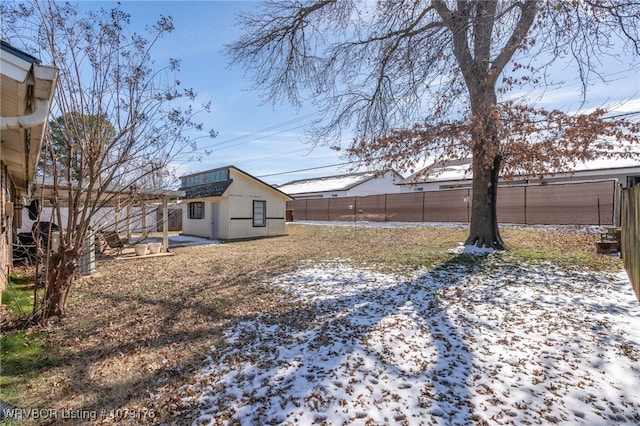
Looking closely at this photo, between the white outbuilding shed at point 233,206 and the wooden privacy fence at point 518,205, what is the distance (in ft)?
23.1

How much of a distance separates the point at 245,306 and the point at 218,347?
142 centimetres

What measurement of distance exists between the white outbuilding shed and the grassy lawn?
539cm

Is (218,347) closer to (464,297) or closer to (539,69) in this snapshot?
(464,297)

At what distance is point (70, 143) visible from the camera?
4203 millimetres

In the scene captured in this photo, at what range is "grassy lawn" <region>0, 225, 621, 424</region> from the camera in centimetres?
291

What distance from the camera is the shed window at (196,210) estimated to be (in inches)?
667

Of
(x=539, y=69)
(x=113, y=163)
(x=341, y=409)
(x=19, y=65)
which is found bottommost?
(x=341, y=409)

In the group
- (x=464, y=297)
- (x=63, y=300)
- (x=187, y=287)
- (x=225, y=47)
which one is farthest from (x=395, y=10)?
(x=63, y=300)

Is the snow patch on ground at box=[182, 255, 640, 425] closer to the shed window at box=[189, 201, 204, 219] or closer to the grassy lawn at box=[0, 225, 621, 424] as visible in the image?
the grassy lawn at box=[0, 225, 621, 424]

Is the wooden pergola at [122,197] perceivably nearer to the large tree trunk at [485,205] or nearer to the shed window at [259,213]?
the shed window at [259,213]

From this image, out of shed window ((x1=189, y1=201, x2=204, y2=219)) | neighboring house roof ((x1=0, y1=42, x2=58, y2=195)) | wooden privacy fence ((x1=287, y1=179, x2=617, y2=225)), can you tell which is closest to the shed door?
shed window ((x1=189, y1=201, x2=204, y2=219))

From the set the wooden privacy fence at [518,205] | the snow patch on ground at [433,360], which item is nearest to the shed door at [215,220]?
the wooden privacy fence at [518,205]

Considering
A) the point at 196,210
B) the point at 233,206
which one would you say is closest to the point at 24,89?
the point at 233,206

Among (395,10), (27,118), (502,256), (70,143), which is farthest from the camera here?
(502,256)
